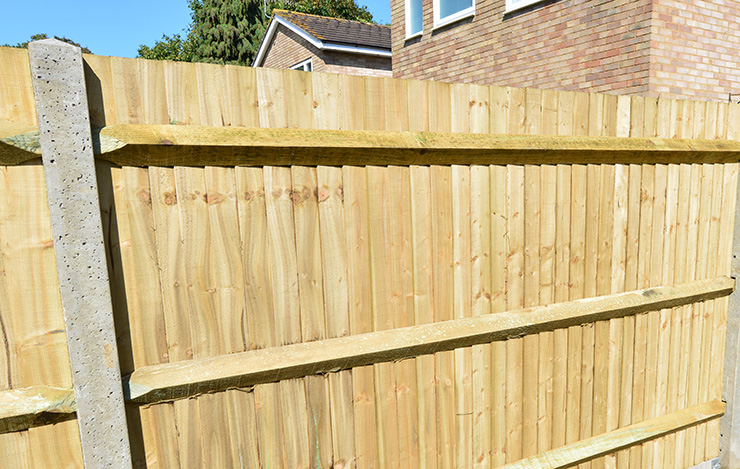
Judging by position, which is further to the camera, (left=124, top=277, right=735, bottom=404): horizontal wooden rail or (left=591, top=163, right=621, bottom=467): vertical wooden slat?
(left=591, top=163, right=621, bottom=467): vertical wooden slat

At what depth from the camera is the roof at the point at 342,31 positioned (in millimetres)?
16641

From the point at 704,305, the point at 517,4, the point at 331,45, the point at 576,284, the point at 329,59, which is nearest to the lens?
the point at 576,284

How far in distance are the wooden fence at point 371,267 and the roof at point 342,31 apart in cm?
1458

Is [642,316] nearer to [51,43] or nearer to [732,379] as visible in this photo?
[732,379]

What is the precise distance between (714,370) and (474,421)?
2.22 metres

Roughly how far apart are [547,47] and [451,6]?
8.37 ft

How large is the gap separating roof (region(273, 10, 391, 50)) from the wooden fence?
47.8 ft

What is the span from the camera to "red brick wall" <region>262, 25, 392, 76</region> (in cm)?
1681

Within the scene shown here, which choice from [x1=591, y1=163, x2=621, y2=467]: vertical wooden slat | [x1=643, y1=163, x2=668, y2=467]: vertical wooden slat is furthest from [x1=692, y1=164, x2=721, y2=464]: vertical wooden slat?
[x1=591, y1=163, x2=621, y2=467]: vertical wooden slat

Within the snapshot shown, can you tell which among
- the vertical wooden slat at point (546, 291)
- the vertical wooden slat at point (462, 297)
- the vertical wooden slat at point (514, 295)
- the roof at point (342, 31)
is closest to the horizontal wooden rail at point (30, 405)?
the vertical wooden slat at point (462, 297)

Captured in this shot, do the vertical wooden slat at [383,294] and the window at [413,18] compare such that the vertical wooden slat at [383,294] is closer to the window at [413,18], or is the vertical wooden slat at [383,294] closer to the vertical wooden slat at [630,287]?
the vertical wooden slat at [630,287]

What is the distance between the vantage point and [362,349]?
239 centimetres

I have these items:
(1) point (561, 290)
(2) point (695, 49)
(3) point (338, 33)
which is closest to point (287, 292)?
(1) point (561, 290)

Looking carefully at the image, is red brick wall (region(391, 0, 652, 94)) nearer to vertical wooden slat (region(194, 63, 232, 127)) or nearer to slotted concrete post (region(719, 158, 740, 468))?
slotted concrete post (region(719, 158, 740, 468))
